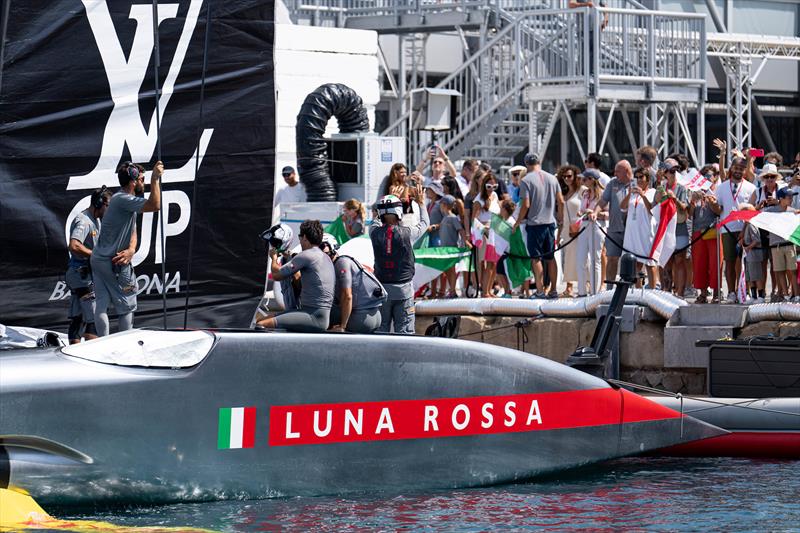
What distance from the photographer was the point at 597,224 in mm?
14938

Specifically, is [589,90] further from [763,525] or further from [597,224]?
[763,525]

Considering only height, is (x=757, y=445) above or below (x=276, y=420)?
below

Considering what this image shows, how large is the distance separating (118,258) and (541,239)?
585 centimetres

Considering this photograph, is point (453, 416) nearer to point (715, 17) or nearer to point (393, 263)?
point (393, 263)

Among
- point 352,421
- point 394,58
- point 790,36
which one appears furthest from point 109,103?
point 790,36

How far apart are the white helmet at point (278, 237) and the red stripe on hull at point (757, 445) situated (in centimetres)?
326

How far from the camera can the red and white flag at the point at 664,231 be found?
14344 mm

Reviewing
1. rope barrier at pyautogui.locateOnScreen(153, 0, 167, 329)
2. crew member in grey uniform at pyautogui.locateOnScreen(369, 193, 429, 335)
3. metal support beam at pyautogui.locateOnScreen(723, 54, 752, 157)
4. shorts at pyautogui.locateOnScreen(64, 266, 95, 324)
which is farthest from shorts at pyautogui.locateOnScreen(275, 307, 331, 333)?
metal support beam at pyautogui.locateOnScreen(723, 54, 752, 157)

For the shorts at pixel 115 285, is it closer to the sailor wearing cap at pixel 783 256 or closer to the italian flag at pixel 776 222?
the italian flag at pixel 776 222

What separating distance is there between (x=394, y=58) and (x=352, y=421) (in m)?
19.4

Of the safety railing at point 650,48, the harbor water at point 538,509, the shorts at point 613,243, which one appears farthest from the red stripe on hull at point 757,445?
the safety railing at point 650,48

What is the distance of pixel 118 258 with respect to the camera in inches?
417

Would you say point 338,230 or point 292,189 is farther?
point 292,189

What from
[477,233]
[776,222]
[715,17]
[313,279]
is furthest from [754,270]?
[715,17]
